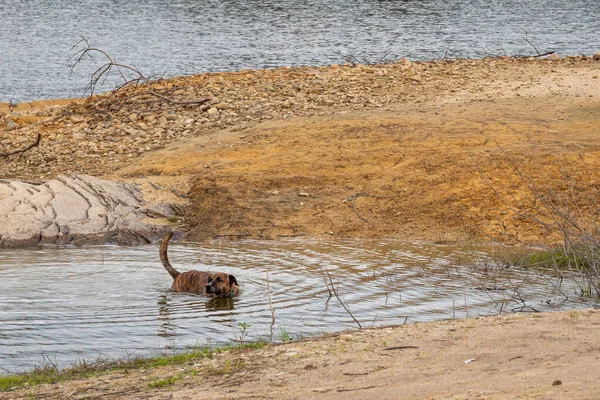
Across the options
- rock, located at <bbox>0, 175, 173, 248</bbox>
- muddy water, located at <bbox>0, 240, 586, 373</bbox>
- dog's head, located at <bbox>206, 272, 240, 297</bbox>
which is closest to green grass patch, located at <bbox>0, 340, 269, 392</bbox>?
muddy water, located at <bbox>0, 240, 586, 373</bbox>

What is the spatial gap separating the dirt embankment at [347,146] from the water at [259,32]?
23.2ft

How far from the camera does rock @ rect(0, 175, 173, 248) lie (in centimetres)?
972

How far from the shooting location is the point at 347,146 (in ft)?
37.9

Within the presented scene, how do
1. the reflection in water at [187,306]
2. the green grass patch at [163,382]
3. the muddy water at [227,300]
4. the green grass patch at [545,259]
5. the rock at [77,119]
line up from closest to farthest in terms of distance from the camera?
the green grass patch at [163,382] < the muddy water at [227,300] < the reflection in water at [187,306] < the green grass patch at [545,259] < the rock at [77,119]

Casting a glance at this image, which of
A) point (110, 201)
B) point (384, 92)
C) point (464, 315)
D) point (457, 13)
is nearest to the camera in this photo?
point (464, 315)

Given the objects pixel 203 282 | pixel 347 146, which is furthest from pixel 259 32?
pixel 203 282

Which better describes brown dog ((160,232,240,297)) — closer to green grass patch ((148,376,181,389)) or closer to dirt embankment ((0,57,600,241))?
dirt embankment ((0,57,600,241))

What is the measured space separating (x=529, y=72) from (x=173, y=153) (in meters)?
6.00

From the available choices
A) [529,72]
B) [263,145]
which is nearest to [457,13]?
[529,72]

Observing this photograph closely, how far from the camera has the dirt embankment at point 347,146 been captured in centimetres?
1019

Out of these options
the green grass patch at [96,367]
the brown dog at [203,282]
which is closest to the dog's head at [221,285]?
the brown dog at [203,282]

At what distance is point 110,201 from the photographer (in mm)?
10461

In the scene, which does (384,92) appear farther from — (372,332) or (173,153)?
(372,332)

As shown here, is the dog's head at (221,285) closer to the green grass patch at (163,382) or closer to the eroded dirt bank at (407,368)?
the eroded dirt bank at (407,368)
